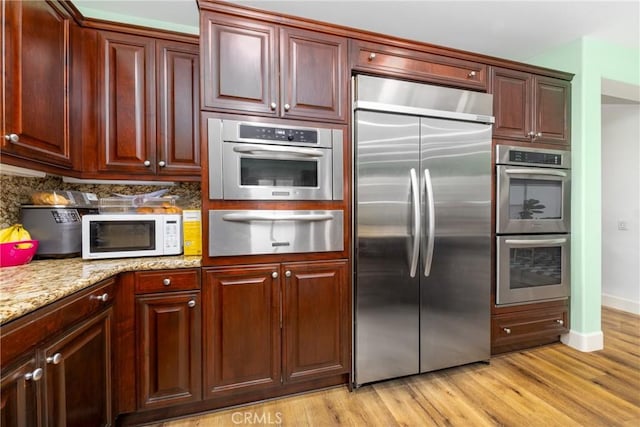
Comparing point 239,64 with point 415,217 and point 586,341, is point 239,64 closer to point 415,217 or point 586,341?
point 415,217

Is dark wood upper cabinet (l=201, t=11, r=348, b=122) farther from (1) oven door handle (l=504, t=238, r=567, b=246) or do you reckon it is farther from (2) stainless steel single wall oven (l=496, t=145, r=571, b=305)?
(1) oven door handle (l=504, t=238, r=567, b=246)

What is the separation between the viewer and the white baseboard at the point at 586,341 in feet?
8.05

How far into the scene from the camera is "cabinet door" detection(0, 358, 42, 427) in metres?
0.86

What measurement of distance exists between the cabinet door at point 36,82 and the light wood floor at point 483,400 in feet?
5.40

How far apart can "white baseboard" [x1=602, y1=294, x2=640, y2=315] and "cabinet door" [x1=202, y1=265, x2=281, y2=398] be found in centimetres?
411

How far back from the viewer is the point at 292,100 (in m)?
1.78

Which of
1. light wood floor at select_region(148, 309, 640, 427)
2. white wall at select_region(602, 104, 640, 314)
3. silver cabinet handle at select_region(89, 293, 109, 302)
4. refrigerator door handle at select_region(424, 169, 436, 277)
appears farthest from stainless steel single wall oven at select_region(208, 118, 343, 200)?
white wall at select_region(602, 104, 640, 314)

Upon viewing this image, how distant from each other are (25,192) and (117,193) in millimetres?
477

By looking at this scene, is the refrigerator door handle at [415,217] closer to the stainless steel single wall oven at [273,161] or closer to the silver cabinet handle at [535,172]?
the stainless steel single wall oven at [273,161]

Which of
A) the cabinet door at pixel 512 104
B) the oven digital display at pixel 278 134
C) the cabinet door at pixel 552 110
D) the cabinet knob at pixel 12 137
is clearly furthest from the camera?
the cabinet door at pixel 552 110

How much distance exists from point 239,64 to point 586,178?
289cm

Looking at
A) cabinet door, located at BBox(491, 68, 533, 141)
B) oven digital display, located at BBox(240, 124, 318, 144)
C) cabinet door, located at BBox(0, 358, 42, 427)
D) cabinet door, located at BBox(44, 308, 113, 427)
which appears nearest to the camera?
cabinet door, located at BBox(0, 358, 42, 427)

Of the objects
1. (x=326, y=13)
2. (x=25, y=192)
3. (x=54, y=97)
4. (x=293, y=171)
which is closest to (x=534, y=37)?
(x=326, y=13)

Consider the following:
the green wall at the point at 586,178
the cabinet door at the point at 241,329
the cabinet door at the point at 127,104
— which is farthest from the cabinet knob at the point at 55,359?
the green wall at the point at 586,178
